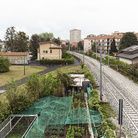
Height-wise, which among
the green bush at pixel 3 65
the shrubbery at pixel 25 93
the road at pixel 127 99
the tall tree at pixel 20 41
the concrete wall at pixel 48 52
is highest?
the tall tree at pixel 20 41

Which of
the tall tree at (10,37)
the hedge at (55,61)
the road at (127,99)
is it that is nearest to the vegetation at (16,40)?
the tall tree at (10,37)

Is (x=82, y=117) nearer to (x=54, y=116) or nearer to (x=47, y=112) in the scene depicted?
(x=54, y=116)

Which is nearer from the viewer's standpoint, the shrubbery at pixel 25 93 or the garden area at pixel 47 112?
the garden area at pixel 47 112

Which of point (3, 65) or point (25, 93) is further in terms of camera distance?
point (3, 65)

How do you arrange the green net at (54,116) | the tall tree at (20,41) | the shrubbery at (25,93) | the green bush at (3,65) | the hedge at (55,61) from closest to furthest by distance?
the green net at (54,116) < the shrubbery at (25,93) < the green bush at (3,65) < the hedge at (55,61) < the tall tree at (20,41)

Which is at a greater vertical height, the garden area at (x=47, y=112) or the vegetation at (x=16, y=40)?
the vegetation at (x=16, y=40)

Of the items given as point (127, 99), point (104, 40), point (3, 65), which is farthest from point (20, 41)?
point (127, 99)

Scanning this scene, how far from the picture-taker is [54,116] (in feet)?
41.4

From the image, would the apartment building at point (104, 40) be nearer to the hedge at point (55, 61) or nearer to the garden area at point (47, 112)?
the hedge at point (55, 61)

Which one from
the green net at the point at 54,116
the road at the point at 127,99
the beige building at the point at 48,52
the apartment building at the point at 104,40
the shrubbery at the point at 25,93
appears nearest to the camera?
the green net at the point at 54,116

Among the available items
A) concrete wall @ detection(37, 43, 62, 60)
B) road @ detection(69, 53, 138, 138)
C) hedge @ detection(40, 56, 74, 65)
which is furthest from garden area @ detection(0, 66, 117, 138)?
concrete wall @ detection(37, 43, 62, 60)

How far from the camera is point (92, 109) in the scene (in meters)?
14.6

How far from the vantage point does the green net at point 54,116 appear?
36.1 feet

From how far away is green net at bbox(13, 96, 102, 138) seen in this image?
11.0m
